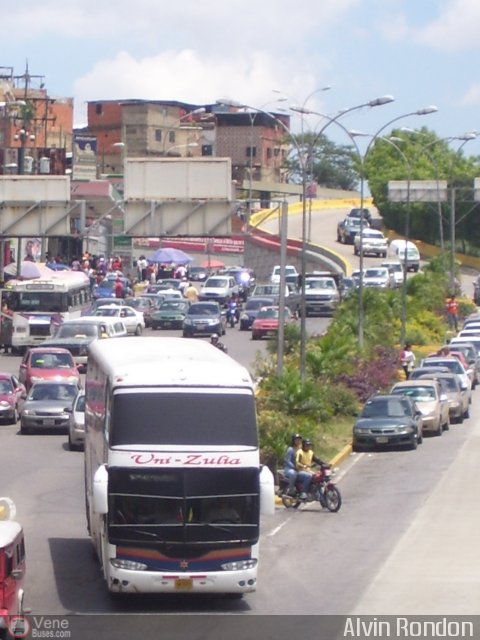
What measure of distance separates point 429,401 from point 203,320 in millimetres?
24686

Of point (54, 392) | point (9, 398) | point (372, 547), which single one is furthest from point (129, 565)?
point (9, 398)

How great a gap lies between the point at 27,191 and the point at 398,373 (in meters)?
13.4

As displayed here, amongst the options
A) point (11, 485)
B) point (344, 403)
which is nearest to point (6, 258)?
point (344, 403)

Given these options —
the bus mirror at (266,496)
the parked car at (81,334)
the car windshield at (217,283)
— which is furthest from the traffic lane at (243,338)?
the bus mirror at (266,496)

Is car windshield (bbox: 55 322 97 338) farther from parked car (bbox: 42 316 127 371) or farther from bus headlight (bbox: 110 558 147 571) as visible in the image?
bus headlight (bbox: 110 558 147 571)

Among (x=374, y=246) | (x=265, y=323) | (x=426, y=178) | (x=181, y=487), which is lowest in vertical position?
(x=265, y=323)

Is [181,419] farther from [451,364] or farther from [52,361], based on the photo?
[451,364]

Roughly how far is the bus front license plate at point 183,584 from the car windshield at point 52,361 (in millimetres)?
26659

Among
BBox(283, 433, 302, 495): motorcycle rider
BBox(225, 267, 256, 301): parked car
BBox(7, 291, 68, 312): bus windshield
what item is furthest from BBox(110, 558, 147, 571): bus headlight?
BBox(225, 267, 256, 301): parked car

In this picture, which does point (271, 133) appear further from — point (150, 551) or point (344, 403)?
point (150, 551)

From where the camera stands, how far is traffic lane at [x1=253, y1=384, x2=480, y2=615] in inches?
719

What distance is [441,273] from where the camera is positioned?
73688mm

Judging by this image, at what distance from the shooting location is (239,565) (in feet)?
57.7

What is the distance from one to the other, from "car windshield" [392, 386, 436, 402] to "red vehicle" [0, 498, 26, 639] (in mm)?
23576
